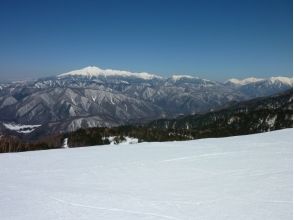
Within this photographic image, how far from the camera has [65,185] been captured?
1225cm

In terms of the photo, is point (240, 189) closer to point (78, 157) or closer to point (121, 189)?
point (121, 189)

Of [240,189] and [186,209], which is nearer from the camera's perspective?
[186,209]

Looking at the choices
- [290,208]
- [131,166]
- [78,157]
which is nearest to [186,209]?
[290,208]

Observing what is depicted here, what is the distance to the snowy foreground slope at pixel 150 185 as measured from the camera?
28.9 feet

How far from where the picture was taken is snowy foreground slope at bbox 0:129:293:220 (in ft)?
28.9

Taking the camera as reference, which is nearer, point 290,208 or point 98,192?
point 290,208

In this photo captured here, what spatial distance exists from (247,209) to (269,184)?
2.92m

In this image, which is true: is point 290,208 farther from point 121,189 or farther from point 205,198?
point 121,189

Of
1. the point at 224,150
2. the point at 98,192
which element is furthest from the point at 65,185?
the point at 224,150

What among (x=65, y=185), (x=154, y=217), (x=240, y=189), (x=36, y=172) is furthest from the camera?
(x=36, y=172)

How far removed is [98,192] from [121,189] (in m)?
0.79

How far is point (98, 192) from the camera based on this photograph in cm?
1116

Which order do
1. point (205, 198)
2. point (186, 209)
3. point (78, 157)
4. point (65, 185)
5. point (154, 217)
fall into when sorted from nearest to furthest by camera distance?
point (154, 217)
point (186, 209)
point (205, 198)
point (65, 185)
point (78, 157)

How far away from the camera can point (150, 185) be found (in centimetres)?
1208
